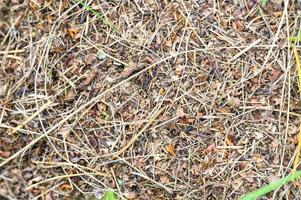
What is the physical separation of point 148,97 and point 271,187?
0.57m

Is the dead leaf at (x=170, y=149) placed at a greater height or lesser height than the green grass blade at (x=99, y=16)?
lesser

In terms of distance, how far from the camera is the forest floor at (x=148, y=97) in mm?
1729

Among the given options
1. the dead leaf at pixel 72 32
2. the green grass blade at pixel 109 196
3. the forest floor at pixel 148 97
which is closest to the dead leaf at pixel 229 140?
the forest floor at pixel 148 97

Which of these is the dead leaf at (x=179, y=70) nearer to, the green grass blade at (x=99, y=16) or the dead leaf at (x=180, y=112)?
the dead leaf at (x=180, y=112)

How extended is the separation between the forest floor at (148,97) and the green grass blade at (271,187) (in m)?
0.04

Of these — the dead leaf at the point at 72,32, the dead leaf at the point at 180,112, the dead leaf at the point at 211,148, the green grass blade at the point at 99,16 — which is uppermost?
the green grass blade at the point at 99,16

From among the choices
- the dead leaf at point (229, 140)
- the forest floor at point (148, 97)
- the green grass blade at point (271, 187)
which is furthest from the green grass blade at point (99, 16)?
the green grass blade at point (271, 187)

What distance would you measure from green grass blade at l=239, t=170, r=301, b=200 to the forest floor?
0.04m

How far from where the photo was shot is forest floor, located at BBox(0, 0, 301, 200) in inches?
68.1

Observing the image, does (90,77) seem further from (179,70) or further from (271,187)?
(271,187)

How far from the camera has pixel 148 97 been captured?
1771 mm

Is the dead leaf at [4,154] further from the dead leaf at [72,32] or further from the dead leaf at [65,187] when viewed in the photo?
the dead leaf at [72,32]

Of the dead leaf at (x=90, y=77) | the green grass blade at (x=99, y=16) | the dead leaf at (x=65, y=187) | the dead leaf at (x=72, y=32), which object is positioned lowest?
the dead leaf at (x=65, y=187)

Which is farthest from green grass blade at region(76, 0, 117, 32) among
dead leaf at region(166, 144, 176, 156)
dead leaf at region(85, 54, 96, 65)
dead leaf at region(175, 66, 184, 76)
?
dead leaf at region(166, 144, 176, 156)
